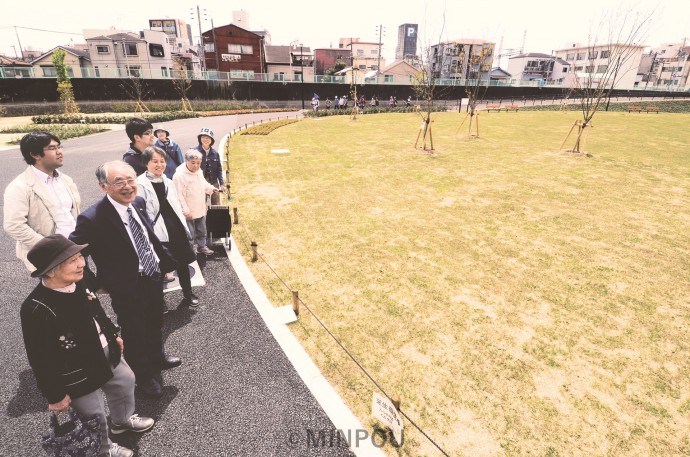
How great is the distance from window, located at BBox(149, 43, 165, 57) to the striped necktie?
70.1m

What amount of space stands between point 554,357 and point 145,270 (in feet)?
17.9

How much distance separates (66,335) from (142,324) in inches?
50.1

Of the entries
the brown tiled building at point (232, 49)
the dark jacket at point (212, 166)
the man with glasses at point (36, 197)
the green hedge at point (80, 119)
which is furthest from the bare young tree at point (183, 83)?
the man with glasses at point (36, 197)

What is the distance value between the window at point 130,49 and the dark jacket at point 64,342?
68.8 metres

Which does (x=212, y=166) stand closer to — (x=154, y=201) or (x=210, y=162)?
(x=210, y=162)

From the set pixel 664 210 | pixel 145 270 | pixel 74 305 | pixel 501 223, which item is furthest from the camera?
pixel 664 210

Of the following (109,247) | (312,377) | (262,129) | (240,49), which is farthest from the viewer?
(240,49)

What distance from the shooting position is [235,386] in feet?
13.7

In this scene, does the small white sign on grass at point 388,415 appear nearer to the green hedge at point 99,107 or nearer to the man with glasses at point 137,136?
the man with glasses at point 137,136

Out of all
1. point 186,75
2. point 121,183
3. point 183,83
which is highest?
point 186,75

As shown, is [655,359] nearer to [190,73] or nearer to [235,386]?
[235,386]

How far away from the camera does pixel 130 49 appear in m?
55.9

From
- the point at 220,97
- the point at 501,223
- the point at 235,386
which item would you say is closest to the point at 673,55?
the point at 220,97

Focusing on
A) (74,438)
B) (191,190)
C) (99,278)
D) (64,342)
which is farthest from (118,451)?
(191,190)
